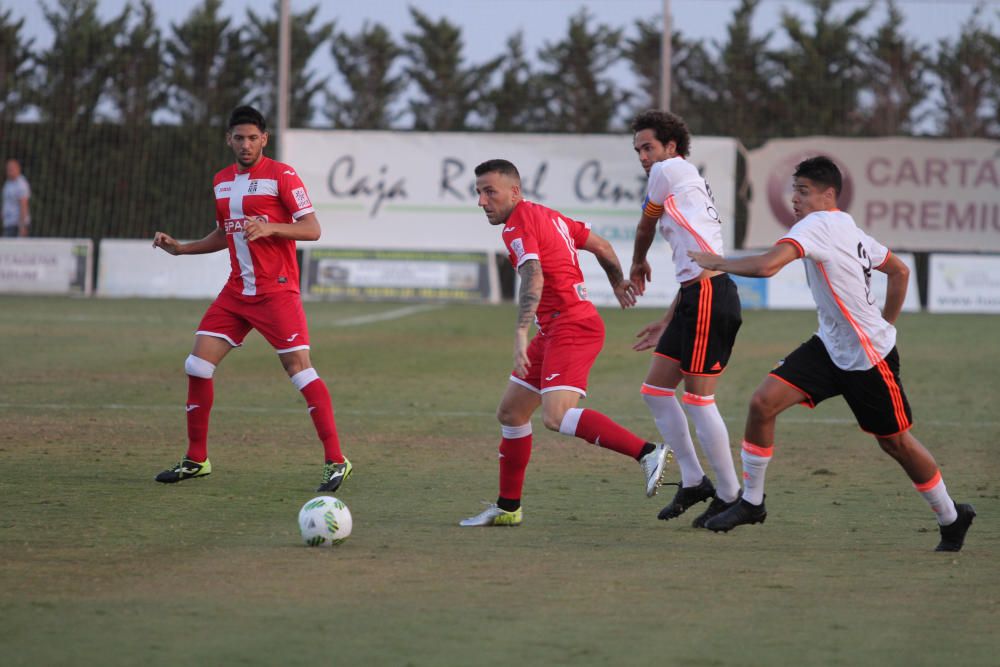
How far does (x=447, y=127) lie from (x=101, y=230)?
762cm

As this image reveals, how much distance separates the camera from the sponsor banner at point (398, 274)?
94.1 feet

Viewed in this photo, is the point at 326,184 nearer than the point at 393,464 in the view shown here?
No

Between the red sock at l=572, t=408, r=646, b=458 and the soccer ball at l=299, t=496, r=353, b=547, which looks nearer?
Result: the soccer ball at l=299, t=496, r=353, b=547

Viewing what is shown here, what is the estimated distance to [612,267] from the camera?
7.63 metres


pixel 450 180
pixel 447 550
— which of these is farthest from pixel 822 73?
pixel 447 550

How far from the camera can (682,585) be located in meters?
5.72

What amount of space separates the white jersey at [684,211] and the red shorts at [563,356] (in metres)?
0.52

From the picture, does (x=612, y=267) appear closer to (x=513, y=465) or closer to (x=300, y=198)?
(x=513, y=465)

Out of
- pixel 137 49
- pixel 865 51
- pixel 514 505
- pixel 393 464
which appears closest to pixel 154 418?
pixel 393 464

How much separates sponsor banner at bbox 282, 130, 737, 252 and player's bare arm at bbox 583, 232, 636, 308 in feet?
68.1

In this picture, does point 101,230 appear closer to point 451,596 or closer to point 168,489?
point 168,489

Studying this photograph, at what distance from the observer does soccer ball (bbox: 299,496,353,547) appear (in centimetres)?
639

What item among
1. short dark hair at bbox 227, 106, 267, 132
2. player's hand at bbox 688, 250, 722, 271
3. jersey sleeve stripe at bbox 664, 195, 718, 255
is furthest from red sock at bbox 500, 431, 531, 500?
short dark hair at bbox 227, 106, 267, 132

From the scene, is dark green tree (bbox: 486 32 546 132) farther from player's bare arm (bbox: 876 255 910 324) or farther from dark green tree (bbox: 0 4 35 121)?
player's bare arm (bbox: 876 255 910 324)
